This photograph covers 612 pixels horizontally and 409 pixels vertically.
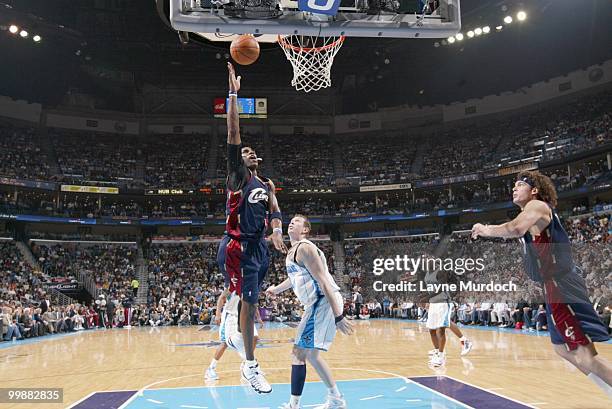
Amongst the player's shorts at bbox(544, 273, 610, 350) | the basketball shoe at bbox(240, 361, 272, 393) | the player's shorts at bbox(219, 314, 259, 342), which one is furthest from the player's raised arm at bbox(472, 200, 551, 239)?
the player's shorts at bbox(219, 314, 259, 342)

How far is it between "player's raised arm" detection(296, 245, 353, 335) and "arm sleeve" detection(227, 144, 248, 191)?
2.94 ft

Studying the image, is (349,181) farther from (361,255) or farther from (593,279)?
(593,279)

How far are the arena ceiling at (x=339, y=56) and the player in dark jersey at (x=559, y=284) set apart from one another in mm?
23723

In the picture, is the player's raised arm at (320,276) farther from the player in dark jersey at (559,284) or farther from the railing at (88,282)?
the railing at (88,282)

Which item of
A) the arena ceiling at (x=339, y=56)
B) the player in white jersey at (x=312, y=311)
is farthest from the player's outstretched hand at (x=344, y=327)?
the arena ceiling at (x=339, y=56)

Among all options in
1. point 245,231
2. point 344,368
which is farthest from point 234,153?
point 344,368

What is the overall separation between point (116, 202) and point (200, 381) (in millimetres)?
29569

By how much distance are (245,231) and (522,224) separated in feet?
8.21

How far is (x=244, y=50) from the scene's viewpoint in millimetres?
6344

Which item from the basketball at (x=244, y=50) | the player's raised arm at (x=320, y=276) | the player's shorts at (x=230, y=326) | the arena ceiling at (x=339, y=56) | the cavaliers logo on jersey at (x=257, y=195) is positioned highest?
the arena ceiling at (x=339, y=56)

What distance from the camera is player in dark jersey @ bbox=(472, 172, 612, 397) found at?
4141 millimetres

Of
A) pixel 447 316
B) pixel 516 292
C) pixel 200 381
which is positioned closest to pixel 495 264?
pixel 516 292

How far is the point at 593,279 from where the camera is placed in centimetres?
1781

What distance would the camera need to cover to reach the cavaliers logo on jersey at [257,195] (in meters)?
5.04
